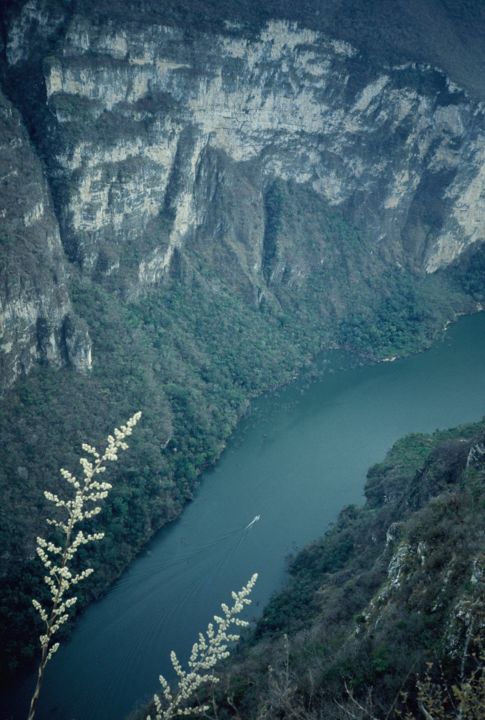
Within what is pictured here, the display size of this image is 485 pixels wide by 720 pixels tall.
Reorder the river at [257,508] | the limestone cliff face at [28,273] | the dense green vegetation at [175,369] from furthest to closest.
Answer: the limestone cliff face at [28,273]
the dense green vegetation at [175,369]
the river at [257,508]

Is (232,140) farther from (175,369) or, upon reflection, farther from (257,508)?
(257,508)

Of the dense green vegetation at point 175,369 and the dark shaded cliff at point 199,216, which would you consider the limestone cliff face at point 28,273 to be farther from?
the dense green vegetation at point 175,369

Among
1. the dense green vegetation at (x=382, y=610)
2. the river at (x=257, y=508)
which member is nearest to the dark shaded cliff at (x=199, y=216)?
the river at (x=257, y=508)

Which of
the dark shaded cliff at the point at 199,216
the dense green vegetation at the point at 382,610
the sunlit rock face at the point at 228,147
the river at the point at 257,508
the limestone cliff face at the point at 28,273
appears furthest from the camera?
Result: the sunlit rock face at the point at 228,147

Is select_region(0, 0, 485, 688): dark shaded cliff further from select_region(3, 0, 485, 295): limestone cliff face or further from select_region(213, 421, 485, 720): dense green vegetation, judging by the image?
select_region(213, 421, 485, 720): dense green vegetation

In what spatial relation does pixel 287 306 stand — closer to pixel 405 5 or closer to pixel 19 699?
pixel 405 5

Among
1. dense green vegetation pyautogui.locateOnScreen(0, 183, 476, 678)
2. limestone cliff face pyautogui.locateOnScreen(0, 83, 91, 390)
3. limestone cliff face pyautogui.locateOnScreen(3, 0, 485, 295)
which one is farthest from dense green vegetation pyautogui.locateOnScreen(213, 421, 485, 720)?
limestone cliff face pyautogui.locateOnScreen(3, 0, 485, 295)

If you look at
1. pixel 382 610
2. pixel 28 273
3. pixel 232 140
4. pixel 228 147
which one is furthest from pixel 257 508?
pixel 232 140
